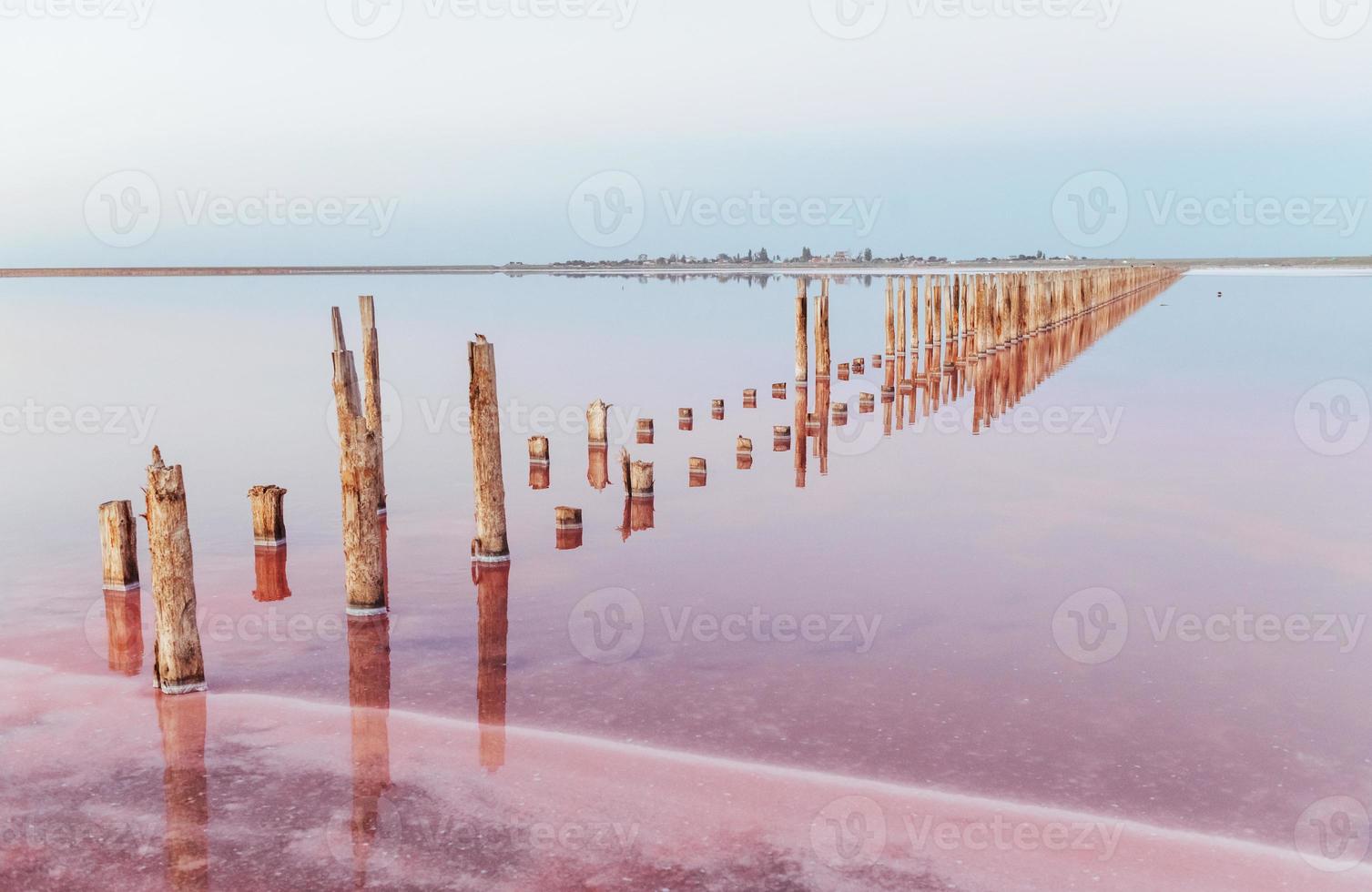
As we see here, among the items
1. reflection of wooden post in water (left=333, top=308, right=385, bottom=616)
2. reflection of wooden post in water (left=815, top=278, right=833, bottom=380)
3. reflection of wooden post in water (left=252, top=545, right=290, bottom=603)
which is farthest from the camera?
reflection of wooden post in water (left=815, top=278, right=833, bottom=380)

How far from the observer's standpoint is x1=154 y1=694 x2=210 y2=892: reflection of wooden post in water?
17.6 ft

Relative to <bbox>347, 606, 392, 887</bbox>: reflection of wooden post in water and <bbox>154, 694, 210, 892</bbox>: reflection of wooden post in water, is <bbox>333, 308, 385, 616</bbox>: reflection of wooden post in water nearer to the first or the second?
<bbox>347, 606, 392, 887</bbox>: reflection of wooden post in water

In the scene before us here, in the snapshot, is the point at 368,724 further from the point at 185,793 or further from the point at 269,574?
the point at 269,574

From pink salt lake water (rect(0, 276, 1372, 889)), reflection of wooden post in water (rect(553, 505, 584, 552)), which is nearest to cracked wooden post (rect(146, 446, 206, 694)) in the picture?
pink salt lake water (rect(0, 276, 1372, 889))

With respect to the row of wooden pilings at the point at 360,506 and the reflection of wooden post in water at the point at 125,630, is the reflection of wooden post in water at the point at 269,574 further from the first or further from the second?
the reflection of wooden post in water at the point at 125,630

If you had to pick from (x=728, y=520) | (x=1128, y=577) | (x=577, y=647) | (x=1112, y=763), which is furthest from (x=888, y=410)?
(x=1112, y=763)

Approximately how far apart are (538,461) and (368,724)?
8.94m

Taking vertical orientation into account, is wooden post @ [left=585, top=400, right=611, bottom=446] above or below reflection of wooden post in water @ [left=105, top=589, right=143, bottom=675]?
above

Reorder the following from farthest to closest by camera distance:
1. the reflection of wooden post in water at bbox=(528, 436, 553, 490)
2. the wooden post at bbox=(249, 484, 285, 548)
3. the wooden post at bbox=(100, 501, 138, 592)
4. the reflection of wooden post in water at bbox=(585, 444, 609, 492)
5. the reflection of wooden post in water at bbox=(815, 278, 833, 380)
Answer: the reflection of wooden post in water at bbox=(815, 278, 833, 380) → the reflection of wooden post in water at bbox=(528, 436, 553, 490) → the reflection of wooden post in water at bbox=(585, 444, 609, 492) → the wooden post at bbox=(249, 484, 285, 548) → the wooden post at bbox=(100, 501, 138, 592)

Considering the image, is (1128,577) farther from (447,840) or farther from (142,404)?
(142,404)

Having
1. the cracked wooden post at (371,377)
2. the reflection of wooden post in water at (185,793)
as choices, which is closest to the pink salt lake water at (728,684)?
the reflection of wooden post in water at (185,793)

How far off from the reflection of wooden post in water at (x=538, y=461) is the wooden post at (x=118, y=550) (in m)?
5.90

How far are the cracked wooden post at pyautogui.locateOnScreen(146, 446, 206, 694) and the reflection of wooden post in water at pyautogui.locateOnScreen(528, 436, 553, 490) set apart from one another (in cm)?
771

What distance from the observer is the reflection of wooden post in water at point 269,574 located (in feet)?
32.4
